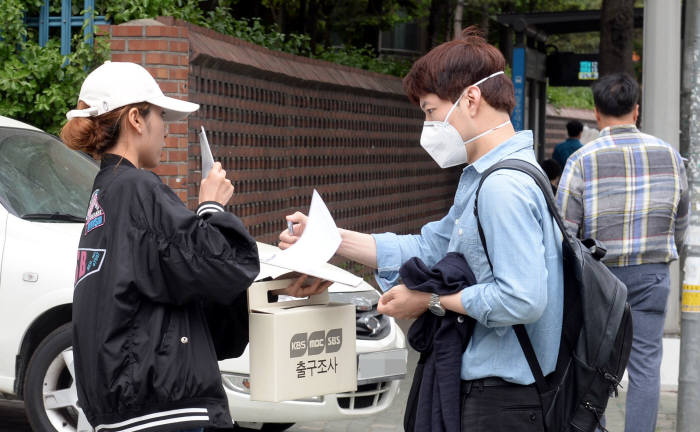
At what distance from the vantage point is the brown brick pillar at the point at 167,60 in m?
7.21

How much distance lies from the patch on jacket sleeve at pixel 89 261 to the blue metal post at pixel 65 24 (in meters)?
5.89

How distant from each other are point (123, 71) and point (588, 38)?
32.8 meters

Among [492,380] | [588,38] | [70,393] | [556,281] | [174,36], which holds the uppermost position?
[588,38]

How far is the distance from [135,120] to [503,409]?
1288 millimetres

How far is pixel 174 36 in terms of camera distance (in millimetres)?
7254

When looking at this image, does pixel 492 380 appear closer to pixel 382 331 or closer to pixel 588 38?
pixel 382 331

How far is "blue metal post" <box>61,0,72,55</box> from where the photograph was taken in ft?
27.9

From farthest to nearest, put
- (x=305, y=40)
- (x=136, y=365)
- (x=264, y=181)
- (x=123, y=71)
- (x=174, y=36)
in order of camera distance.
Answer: (x=305, y=40)
(x=264, y=181)
(x=174, y=36)
(x=123, y=71)
(x=136, y=365)

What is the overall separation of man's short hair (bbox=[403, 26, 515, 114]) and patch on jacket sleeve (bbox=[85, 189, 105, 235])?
949mm

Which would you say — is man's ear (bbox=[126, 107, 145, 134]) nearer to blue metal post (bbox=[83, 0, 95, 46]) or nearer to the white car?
the white car

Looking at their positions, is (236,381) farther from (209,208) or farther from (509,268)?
(509,268)

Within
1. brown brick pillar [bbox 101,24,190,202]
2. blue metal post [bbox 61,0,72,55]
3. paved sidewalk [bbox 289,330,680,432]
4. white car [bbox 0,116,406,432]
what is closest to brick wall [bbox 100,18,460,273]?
brown brick pillar [bbox 101,24,190,202]

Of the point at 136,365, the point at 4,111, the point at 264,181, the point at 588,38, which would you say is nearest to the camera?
the point at 136,365

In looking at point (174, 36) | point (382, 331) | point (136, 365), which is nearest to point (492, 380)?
point (136, 365)
